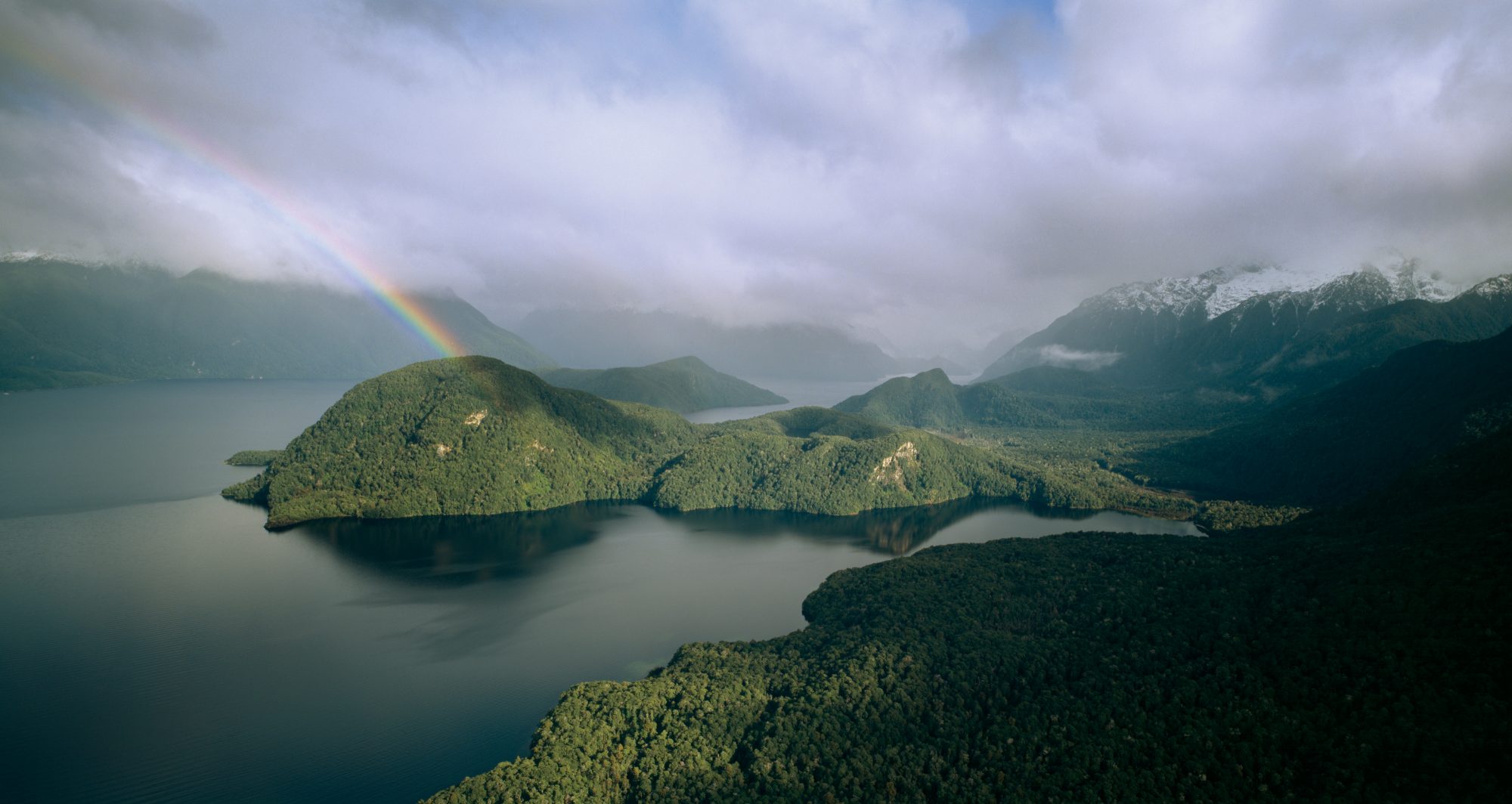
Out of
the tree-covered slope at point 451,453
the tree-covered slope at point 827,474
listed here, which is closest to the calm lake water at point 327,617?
the tree-covered slope at point 451,453

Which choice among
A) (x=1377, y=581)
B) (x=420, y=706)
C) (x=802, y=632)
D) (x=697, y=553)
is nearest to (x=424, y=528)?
(x=697, y=553)

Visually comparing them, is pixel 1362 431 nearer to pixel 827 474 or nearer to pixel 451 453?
pixel 827 474

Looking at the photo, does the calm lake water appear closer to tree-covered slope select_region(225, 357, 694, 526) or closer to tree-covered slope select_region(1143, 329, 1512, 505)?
tree-covered slope select_region(225, 357, 694, 526)

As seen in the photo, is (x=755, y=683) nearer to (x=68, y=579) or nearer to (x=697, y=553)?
(x=697, y=553)

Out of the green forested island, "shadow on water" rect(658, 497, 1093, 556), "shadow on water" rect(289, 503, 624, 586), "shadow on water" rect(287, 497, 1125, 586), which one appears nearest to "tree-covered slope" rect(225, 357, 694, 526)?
"shadow on water" rect(287, 497, 1125, 586)

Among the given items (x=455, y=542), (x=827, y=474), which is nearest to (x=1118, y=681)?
(x=455, y=542)

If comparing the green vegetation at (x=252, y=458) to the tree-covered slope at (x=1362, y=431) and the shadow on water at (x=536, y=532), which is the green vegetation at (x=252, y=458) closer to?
the shadow on water at (x=536, y=532)
